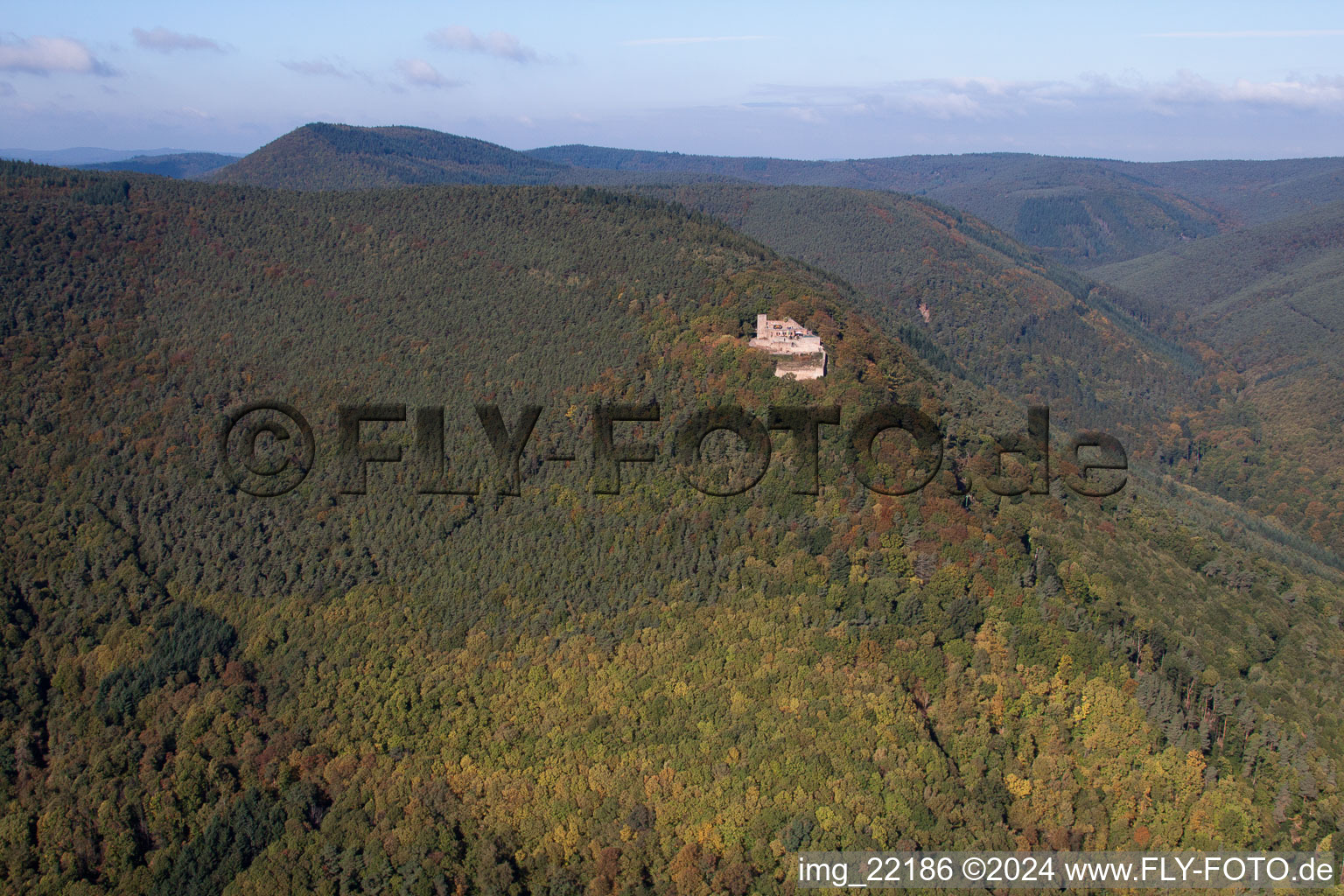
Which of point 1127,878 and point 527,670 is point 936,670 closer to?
point 1127,878

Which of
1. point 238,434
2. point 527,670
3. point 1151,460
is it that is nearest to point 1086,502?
point 527,670

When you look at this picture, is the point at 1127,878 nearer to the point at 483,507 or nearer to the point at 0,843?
the point at 483,507

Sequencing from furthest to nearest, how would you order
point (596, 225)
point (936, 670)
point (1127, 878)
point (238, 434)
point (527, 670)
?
point (596, 225), point (238, 434), point (527, 670), point (936, 670), point (1127, 878)

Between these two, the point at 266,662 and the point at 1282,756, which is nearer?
the point at 1282,756

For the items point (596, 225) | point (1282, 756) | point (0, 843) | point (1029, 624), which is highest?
point (596, 225)

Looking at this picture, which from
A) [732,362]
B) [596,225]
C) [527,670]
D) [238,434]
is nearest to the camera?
[527,670]

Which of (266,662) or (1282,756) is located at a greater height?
(1282,756)
